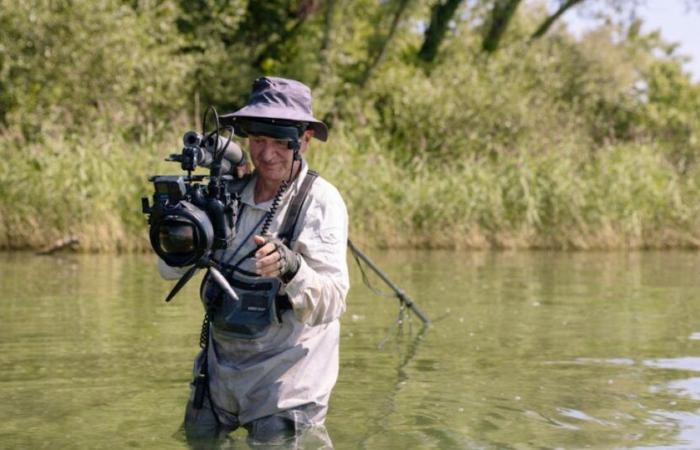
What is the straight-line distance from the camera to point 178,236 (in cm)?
502

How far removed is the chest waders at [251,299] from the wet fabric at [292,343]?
0.04 metres

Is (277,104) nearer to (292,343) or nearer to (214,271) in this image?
(214,271)

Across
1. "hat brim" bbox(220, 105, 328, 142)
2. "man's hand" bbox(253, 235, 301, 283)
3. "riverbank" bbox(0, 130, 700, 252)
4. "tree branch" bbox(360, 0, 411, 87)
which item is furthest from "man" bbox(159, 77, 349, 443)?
"tree branch" bbox(360, 0, 411, 87)

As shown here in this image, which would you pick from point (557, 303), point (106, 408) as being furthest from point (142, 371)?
point (557, 303)

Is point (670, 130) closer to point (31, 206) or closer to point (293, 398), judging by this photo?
point (31, 206)

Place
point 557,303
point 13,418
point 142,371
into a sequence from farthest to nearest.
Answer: point 557,303, point 142,371, point 13,418

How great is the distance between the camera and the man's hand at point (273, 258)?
513cm

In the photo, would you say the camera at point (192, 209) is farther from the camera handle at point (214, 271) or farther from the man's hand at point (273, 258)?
the man's hand at point (273, 258)

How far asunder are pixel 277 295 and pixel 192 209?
66 centimetres

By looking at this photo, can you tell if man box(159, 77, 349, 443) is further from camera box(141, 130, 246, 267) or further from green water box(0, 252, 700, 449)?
green water box(0, 252, 700, 449)

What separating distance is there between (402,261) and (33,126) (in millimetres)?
8775

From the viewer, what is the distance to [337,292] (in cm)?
555

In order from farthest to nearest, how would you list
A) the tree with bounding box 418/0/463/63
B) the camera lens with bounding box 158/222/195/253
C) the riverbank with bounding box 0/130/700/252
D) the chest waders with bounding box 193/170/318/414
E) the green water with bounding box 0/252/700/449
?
the tree with bounding box 418/0/463/63 < the riverbank with bounding box 0/130/700/252 < the green water with bounding box 0/252/700/449 < the chest waders with bounding box 193/170/318/414 < the camera lens with bounding box 158/222/195/253

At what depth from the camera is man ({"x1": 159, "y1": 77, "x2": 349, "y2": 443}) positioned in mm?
5578
